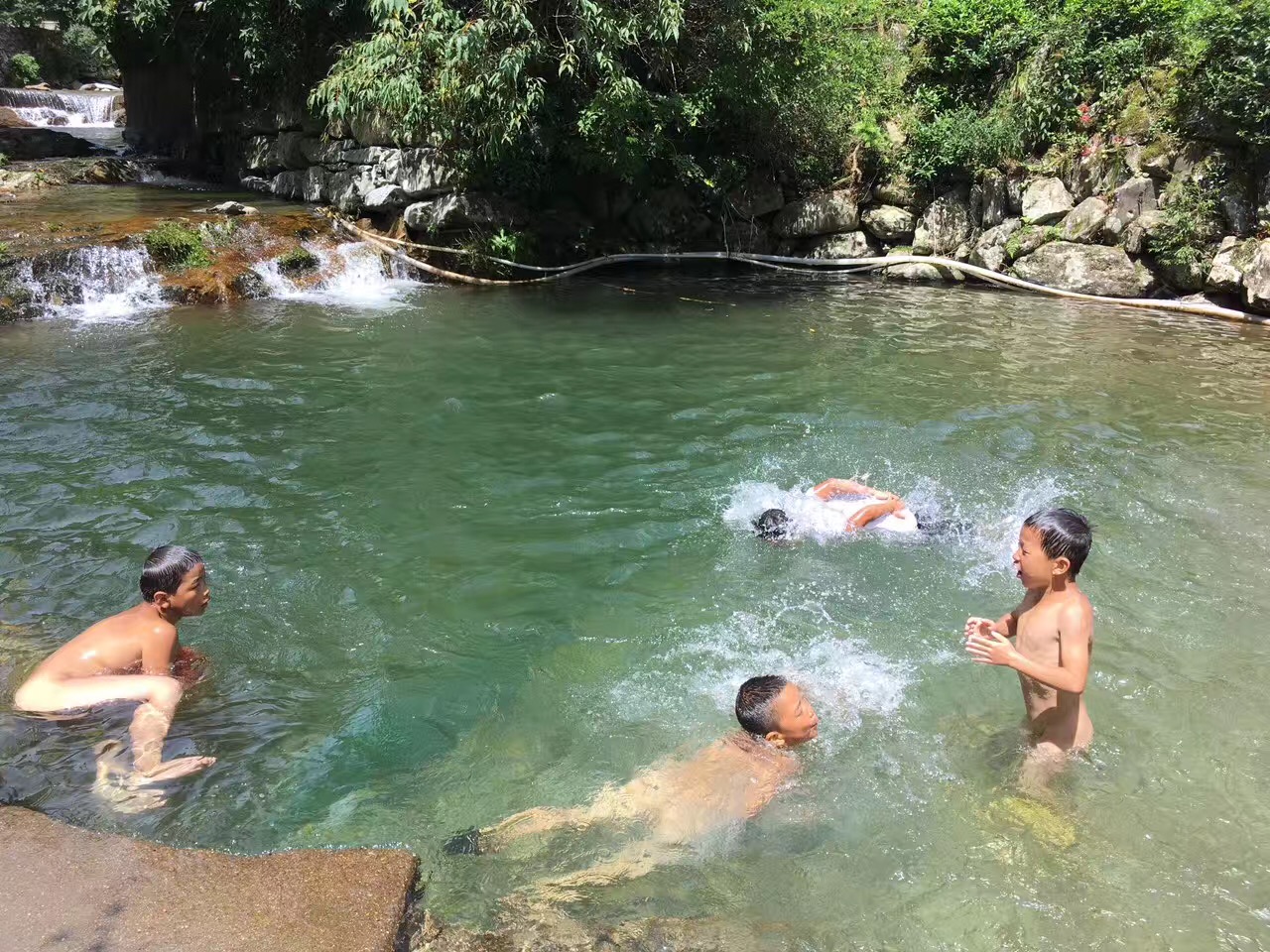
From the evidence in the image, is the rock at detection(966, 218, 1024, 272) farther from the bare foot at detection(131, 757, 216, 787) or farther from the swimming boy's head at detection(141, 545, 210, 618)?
the bare foot at detection(131, 757, 216, 787)

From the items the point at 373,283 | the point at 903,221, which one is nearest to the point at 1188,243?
the point at 903,221

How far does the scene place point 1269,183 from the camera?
13.0 meters

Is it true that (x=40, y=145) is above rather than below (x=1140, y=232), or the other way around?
above

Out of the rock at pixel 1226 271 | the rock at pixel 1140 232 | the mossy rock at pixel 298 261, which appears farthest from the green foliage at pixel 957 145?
the mossy rock at pixel 298 261

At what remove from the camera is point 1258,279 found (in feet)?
41.4

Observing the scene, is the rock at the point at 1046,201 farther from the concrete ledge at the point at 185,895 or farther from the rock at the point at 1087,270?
the concrete ledge at the point at 185,895

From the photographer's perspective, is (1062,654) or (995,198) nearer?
(1062,654)

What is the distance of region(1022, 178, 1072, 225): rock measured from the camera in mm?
15055

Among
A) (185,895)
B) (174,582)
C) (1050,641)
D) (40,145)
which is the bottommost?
(185,895)

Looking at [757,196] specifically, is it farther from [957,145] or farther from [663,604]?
[663,604]

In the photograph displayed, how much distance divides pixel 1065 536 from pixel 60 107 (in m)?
30.8

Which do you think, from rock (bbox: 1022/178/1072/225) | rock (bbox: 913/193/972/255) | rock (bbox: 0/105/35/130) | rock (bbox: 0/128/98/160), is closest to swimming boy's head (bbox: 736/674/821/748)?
rock (bbox: 1022/178/1072/225)

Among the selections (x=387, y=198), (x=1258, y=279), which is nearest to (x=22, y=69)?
(x=387, y=198)

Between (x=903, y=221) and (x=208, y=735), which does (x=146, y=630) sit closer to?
(x=208, y=735)
